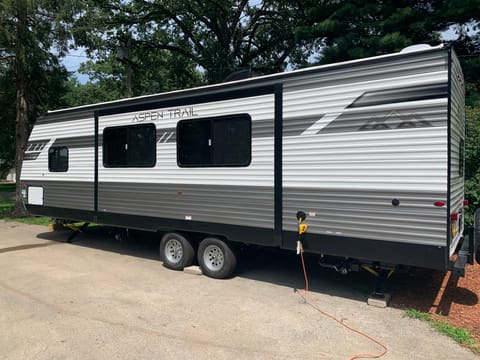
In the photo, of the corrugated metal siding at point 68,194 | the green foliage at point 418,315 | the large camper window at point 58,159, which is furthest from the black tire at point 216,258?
the large camper window at point 58,159

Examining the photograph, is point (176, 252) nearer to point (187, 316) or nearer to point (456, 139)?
point (187, 316)

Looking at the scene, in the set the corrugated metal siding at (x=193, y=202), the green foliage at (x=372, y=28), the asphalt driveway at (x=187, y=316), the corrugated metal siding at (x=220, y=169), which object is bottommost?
the asphalt driveway at (x=187, y=316)

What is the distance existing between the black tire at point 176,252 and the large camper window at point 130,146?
4.60 ft

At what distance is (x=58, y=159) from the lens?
9.30 meters

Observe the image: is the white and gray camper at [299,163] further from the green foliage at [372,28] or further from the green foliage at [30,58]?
the green foliage at [30,58]

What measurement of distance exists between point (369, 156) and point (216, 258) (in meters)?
3.03

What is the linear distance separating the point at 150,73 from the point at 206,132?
1423 cm

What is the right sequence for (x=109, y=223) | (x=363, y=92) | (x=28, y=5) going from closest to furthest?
1. (x=363, y=92)
2. (x=109, y=223)
3. (x=28, y=5)

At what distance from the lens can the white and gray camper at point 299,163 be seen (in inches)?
186

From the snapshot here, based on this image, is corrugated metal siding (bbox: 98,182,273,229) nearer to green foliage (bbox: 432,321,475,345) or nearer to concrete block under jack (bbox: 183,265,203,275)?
concrete block under jack (bbox: 183,265,203,275)

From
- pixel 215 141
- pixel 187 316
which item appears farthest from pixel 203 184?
pixel 187 316

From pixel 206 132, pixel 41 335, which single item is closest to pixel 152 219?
pixel 206 132

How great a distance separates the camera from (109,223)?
8211 mm

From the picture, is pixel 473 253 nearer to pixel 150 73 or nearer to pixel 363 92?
pixel 363 92
